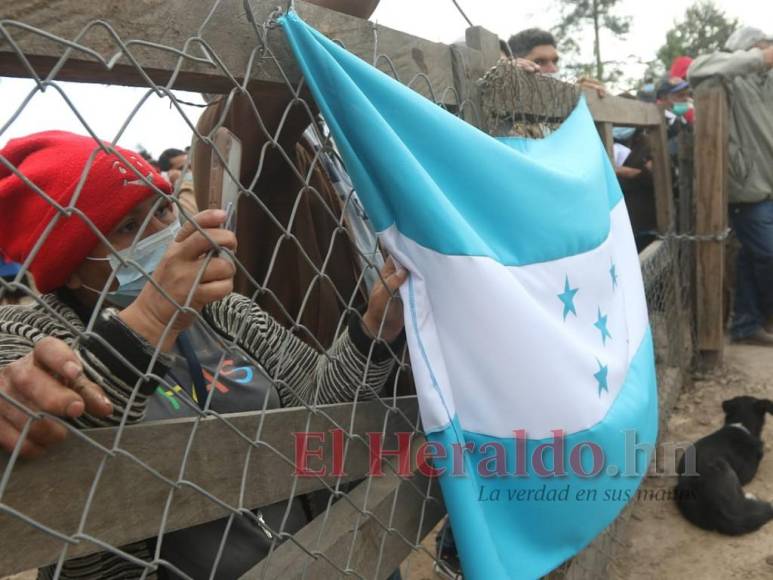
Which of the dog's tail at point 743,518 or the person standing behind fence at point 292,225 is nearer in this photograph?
the person standing behind fence at point 292,225

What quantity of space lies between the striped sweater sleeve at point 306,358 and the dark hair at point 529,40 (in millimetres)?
3021

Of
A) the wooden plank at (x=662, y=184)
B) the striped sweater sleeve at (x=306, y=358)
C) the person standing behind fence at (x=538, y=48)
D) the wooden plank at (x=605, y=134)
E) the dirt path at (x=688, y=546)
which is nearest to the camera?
the striped sweater sleeve at (x=306, y=358)

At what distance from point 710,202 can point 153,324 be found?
4.06 metres

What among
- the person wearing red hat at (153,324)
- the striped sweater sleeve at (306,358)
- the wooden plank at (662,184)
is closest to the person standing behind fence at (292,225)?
the striped sweater sleeve at (306,358)

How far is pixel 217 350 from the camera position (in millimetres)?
1345

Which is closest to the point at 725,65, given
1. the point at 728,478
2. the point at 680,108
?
the point at 680,108

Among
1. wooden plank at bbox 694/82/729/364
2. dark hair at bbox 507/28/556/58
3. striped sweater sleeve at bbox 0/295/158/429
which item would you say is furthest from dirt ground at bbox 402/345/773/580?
dark hair at bbox 507/28/556/58

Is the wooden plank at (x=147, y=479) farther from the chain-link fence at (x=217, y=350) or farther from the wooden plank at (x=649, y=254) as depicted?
the wooden plank at (x=649, y=254)

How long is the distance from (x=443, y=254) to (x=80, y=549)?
674 millimetres

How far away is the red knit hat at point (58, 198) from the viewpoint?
1.18 m

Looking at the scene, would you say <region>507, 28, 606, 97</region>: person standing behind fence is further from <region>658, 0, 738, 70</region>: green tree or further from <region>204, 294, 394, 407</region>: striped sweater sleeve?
<region>658, 0, 738, 70</region>: green tree

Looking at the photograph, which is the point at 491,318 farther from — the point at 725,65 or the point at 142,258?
the point at 725,65

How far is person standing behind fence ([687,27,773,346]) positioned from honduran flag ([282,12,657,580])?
3.42 m

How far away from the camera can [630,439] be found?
5.05ft
